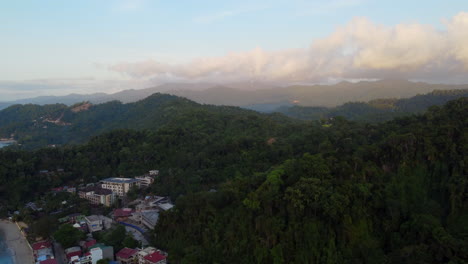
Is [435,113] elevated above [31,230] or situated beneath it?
elevated above

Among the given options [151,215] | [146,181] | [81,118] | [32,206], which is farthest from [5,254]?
[81,118]

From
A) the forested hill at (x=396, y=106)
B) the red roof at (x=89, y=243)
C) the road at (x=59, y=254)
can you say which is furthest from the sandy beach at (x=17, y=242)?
the forested hill at (x=396, y=106)

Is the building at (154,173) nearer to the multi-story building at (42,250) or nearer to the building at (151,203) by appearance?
the building at (151,203)

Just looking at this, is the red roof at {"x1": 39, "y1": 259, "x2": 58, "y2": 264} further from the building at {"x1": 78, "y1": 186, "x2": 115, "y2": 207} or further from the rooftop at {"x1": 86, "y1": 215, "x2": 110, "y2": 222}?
the building at {"x1": 78, "y1": 186, "x2": 115, "y2": 207}

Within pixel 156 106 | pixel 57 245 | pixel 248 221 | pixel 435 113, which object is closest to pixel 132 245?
pixel 57 245

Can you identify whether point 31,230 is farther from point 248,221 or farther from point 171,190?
point 248,221

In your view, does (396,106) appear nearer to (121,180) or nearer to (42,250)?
(121,180)
